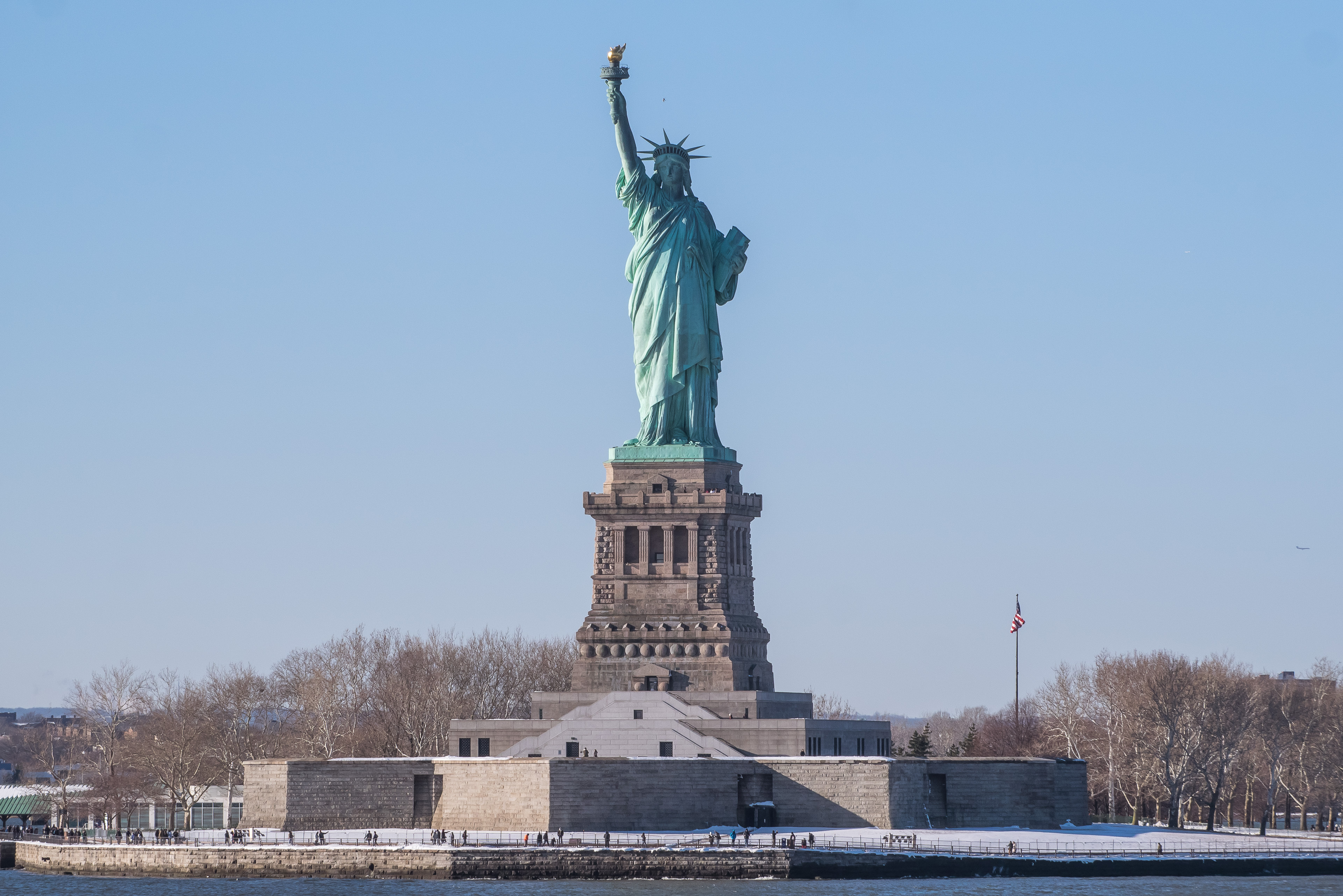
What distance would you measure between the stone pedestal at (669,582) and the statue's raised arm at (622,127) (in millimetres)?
10047

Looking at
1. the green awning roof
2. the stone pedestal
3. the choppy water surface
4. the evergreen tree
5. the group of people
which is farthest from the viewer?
the green awning roof

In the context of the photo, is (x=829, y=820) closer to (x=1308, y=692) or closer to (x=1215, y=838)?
(x=1215, y=838)

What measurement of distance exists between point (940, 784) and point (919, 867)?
7.60 metres

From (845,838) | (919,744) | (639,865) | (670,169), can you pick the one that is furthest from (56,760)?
(845,838)

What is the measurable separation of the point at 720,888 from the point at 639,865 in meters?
3.01

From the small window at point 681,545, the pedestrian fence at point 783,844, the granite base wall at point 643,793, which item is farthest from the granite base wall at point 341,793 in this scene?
the small window at point 681,545

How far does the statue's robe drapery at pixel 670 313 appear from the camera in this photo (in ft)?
274

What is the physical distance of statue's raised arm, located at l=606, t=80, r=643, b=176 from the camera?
82250 millimetres

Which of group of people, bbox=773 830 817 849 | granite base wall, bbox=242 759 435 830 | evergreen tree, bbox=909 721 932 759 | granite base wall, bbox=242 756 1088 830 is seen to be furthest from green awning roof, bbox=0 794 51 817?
group of people, bbox=773 830 817 849

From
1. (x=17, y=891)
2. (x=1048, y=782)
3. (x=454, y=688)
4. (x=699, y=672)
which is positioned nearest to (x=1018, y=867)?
(x=1048, y=782)

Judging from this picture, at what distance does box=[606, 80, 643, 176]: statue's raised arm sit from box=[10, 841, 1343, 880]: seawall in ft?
83.1

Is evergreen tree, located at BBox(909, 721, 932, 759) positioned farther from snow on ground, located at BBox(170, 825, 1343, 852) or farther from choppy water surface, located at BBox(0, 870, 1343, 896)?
choppy water surface, located at BBox(0, 870, 1343, 896)

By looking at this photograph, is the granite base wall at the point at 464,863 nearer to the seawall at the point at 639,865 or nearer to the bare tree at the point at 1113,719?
the seawall at the point at 639,865

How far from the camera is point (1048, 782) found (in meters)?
77.7
